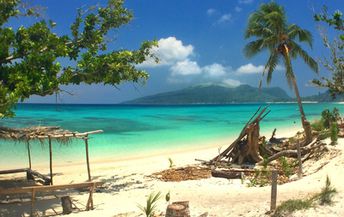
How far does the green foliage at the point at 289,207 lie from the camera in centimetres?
817

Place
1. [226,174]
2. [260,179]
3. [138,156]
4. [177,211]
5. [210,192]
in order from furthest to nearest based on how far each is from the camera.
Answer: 1. [138,156]
2. [226,174]
3. [260,179]
4. [210,192]
5. [177,211]

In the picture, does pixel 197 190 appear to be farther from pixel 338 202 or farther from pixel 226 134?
pixel 226 134

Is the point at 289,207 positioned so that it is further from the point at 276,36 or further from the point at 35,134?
the point at 276,36

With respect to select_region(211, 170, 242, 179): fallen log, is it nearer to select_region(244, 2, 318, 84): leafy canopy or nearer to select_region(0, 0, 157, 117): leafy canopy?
select_region(0, 0, 157, 117): leafy canopy

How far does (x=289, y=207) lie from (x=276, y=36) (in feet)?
59.4

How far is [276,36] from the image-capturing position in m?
25.0

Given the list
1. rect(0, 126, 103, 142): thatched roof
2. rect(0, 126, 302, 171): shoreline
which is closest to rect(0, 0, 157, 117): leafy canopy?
rect(0, 126, 103, 142): thatched roof

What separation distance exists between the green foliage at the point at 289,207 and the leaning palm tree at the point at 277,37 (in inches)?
661

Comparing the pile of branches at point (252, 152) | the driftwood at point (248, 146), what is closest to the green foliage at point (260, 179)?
Answer: the pile of branches at point (252, 152)

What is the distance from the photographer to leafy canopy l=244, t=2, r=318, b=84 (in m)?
24.9

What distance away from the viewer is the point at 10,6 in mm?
11414

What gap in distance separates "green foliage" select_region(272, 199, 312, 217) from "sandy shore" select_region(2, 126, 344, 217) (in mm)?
136

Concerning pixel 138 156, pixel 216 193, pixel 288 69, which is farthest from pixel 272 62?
pixel 216 193

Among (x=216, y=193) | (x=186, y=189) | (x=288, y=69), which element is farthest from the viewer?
(x=288, y=69)
